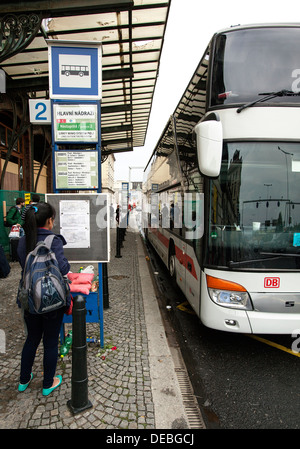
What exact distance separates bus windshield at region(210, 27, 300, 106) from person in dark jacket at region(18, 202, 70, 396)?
2490 mm

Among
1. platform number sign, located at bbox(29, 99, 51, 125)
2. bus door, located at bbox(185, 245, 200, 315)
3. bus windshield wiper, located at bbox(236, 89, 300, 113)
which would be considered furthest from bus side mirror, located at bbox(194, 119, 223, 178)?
platform number sign, located at bbox(29, 99, 51, 125)

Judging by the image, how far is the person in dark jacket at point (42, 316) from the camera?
2479mm

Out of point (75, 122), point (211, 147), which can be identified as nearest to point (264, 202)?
point (211, 147)

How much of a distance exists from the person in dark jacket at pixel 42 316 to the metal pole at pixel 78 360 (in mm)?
278

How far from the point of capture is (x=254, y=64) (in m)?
3.39

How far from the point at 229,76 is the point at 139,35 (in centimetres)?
598

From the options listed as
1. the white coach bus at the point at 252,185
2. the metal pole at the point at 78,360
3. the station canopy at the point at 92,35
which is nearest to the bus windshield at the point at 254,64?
the white coach bus at the point at 252,185

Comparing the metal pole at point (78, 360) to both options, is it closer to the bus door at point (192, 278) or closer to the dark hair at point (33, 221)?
the dark hair at point (33, 221)

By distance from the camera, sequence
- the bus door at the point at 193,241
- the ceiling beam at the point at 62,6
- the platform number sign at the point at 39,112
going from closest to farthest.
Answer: the platform number sign at the point at 39,112 → the bus door at the point at 193,241 → the ceiling beam at the point at 62,6

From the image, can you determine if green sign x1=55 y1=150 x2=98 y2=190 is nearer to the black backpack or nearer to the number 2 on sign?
the number 2 on sign

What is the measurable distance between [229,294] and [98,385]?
1802 mm

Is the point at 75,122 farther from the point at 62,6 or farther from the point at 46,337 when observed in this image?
the point at 62,6

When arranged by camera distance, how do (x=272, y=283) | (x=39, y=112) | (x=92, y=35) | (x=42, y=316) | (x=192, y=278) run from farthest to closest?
1. (x=92, y=35)
2. (x=192, y=278)
3. (x=39, y=112)
4. (x=272, y=283)
5. (x=42, y=316)

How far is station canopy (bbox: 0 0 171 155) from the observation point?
521cm
